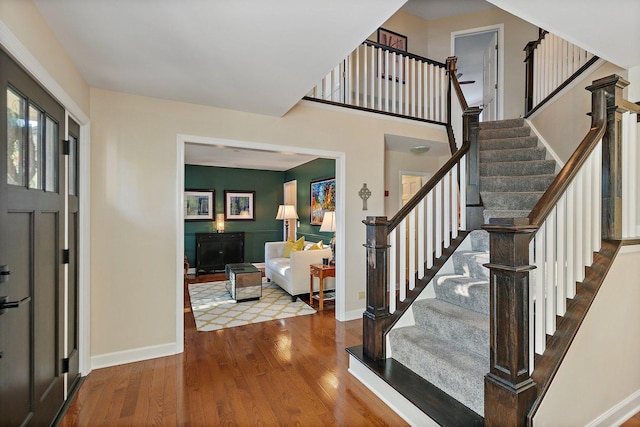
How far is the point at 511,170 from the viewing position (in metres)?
3.57

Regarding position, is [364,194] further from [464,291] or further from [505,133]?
[505,133]

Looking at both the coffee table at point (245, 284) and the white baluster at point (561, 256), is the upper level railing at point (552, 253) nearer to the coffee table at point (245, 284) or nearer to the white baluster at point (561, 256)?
the white baluster at point (561, 256)

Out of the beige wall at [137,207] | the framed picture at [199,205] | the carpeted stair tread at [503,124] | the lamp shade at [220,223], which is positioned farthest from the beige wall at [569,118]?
the framed picture at [199,205]

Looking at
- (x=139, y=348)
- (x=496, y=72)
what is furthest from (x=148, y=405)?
(x=496, y=72)

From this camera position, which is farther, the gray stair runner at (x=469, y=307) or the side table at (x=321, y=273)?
the side table at (x=321, y=273)

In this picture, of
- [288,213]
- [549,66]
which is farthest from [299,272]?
[549,66]

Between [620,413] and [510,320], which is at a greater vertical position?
[510,320]

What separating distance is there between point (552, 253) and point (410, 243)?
1.06m

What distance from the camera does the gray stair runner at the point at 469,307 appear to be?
6.34 feet

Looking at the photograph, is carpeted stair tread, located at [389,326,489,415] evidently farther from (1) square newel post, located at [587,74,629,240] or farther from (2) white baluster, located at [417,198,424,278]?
(1) square newel post, located at [587,74,629,240]

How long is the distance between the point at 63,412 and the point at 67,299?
2.42ft

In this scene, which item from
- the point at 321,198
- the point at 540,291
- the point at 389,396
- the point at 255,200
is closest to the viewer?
the point at 540,291

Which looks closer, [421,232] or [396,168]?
[421,232]

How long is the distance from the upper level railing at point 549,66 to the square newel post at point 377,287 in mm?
2954
